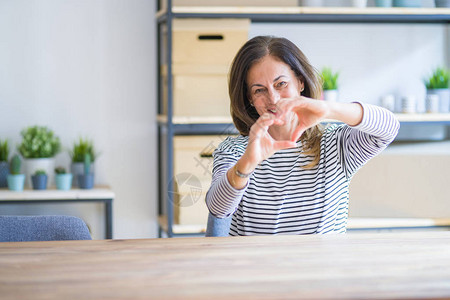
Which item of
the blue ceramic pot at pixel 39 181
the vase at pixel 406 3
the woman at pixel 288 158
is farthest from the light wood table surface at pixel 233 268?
the vase at pixel 406 3

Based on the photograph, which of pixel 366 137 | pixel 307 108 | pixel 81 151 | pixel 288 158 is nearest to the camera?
pixel 307 108

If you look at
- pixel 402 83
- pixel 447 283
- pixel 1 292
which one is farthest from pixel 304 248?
pixel 402 83

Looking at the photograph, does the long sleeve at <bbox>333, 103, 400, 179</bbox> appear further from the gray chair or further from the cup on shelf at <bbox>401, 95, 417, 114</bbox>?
the cup on shelf at <bbox>401, 95, 417, 114</bbox>

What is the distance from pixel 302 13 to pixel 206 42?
1.50 ft

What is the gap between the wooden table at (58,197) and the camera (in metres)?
2.73

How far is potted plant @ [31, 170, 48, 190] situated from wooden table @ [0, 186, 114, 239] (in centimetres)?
3

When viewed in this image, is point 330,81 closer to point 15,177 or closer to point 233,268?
point 15,177

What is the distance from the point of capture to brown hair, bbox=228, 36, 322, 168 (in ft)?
5.53

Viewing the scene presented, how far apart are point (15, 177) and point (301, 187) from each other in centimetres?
161

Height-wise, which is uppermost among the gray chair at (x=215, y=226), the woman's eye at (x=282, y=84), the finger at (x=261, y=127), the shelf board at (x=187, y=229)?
the woman's eye at (x=282, y=84)

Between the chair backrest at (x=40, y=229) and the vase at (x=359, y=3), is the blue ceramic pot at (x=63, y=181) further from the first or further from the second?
the vase at (x=359, y=3)

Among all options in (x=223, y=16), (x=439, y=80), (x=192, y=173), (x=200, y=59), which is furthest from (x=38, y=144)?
(x=439, y=80)

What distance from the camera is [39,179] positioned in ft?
9.23

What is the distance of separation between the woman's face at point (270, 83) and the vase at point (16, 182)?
152 cm
